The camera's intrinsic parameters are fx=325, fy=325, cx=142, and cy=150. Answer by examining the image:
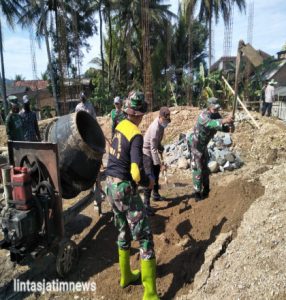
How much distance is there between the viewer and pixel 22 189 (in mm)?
3420

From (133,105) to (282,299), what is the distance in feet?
7.20

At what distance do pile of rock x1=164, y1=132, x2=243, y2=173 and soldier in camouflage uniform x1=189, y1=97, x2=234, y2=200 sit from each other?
9.03 ft

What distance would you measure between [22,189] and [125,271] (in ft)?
4.59

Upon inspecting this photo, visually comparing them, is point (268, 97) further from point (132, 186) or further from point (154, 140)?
point (132, 186)

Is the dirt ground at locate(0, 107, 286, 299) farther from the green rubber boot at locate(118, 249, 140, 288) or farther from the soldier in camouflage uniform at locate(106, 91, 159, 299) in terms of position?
the soldier in camouflage uniform at locate(106, 91, 159, 299)

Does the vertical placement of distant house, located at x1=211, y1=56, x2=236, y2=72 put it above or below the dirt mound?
above

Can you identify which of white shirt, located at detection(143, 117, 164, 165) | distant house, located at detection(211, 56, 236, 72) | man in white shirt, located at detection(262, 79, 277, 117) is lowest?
white shirt, located at detection(143, 117, 164, 165)

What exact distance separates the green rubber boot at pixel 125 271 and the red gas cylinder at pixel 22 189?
1.12 m

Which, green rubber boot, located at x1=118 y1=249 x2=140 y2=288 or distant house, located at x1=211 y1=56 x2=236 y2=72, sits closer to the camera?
green rubber boot, located at x1=118 y1=249 x2=140 y2=288

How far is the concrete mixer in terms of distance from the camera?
3.44m

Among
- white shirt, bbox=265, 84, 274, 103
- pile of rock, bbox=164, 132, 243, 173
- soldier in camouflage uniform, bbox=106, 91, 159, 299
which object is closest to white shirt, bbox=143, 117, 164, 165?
soldier in camouflage uniform, bbox=106, 91, 159, 299

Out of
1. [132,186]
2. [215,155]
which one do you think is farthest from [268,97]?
[132,186]

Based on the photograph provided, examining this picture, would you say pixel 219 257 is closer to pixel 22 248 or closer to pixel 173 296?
pixel 173 296

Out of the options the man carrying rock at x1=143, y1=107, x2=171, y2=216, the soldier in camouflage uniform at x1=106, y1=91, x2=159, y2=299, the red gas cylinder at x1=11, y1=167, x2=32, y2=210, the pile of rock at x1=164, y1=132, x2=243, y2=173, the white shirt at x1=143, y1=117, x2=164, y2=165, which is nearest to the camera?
the soldier in camouflage uniform at x1=106, y1=91, x2=159, y2=299
